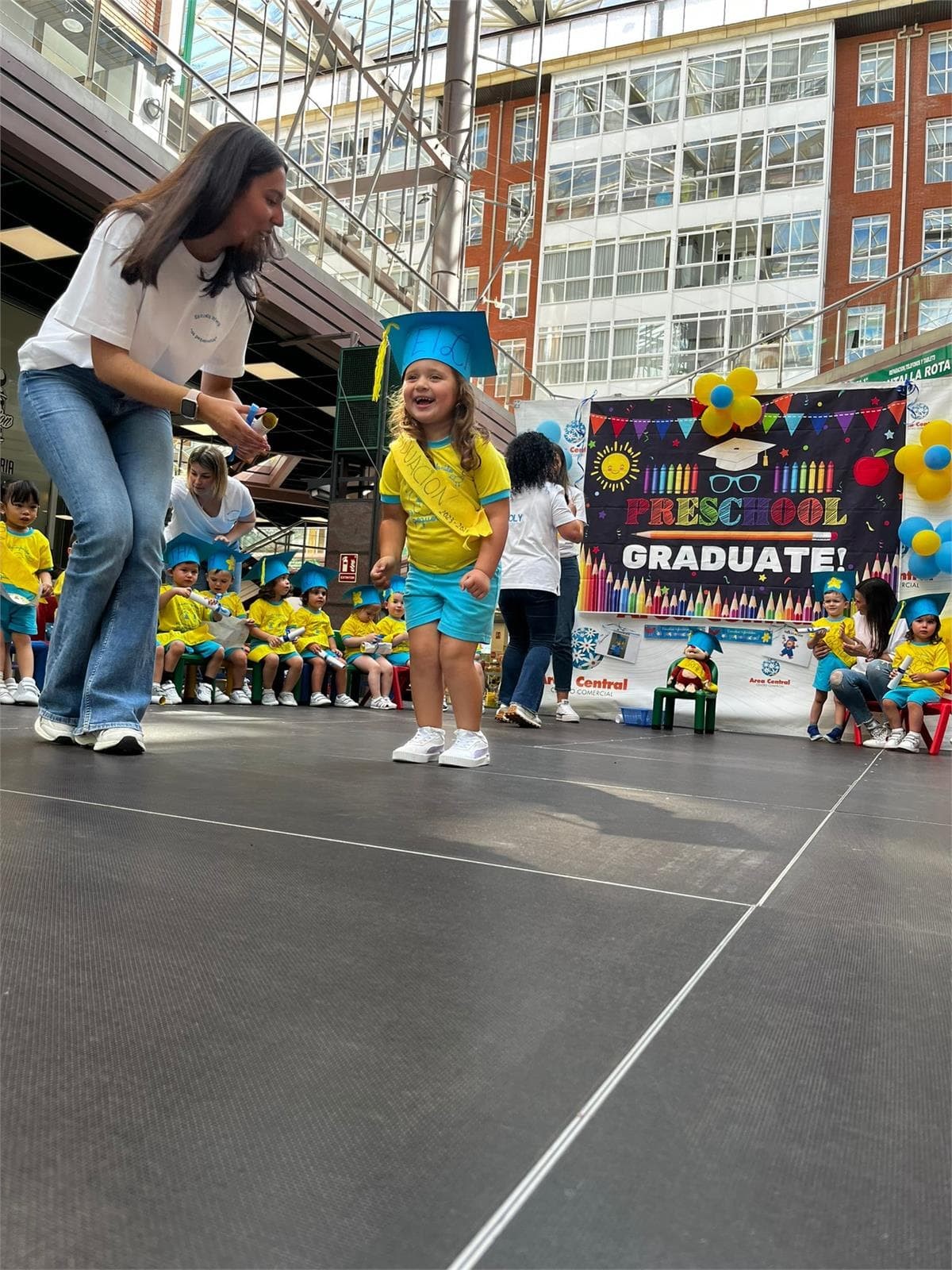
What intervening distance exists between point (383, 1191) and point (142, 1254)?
117mm

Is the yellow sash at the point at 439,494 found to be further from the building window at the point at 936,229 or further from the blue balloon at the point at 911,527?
the building window at the point at 936,229

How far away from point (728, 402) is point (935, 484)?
1547mm

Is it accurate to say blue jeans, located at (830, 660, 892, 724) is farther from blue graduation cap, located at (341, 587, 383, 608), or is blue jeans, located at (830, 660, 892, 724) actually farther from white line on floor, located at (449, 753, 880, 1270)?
white line on floor, located at (449, 753, 880, 1270)

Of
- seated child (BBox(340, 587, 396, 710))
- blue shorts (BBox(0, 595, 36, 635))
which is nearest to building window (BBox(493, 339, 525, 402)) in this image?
seated child (BBox(340, 587, 396, 710))

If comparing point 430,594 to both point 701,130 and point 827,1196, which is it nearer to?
point 827,1196

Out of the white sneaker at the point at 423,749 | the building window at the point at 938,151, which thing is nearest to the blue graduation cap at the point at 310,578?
the white sneaker at the point at 423,749

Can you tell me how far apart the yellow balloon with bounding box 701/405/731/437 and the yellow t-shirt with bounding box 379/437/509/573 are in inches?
199

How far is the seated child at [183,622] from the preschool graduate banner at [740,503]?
314cm

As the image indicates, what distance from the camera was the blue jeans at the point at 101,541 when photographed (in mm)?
2311

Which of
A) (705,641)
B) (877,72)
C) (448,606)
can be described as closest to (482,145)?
(877,72)

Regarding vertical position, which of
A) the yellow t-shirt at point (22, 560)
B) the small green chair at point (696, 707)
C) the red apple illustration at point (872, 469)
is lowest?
the small green chair at point (696, 707)

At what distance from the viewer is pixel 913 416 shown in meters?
7.28

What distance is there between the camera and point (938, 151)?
24328 millimetres

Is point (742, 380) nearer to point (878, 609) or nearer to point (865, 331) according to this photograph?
point (878, 609)
